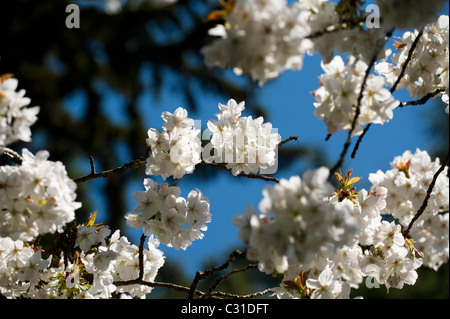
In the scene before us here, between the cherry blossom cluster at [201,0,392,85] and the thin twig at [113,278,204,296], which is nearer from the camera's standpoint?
the cherry blossom cluster at [201,0,392,85]

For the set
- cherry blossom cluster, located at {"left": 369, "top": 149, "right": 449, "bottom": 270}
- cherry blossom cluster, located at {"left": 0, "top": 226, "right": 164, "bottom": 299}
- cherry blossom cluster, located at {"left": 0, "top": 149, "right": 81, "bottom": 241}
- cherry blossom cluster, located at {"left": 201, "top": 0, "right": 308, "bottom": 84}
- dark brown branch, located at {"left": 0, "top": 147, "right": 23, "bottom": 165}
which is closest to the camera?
cherry blossom cluster, located at {"left": 201, "top": 0, "right": 308, "bottom": 84}

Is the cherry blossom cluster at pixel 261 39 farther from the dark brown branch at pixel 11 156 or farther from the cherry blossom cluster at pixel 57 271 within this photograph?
the cherry blossom cluster at pixel 57 271

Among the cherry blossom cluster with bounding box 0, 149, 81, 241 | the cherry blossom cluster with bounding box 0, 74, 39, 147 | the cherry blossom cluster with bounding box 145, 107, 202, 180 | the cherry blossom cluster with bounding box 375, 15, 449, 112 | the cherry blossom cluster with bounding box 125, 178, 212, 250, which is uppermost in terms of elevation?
the cherry blossom cluster with bounding box 375, 15, 449, 112

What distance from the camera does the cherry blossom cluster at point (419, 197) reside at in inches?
84.1

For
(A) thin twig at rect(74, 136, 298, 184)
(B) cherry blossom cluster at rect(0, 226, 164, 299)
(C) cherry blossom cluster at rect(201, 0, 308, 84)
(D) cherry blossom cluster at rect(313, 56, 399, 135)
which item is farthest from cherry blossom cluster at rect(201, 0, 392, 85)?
(B) cherry blossom cluster at rect(0, 226, 164, 299)

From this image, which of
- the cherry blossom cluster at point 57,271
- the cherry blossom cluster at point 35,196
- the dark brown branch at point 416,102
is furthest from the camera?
the cherry blossom cluster at point 57,271

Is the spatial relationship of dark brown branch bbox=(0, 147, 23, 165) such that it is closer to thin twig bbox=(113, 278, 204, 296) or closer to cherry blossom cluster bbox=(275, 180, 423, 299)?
thin twig bbox=(113, 278, 204, 296)

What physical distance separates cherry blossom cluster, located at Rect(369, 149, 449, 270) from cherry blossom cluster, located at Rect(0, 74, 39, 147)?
149 centimetres

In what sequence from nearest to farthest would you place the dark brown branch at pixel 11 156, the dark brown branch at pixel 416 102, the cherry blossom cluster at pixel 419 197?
the dark brown branch at pixel 416 102, the dark brown branch at pixel 11 156, the cherry blossom cluster at pixel 419 197

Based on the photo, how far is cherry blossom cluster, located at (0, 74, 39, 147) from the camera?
1.25m

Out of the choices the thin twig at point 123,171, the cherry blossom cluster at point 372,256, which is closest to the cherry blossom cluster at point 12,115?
the thin twig at point 123,171

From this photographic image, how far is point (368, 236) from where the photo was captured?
177cm

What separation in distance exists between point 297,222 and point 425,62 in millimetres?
943
